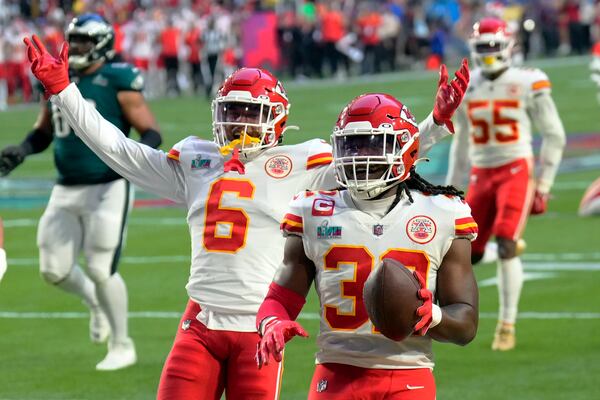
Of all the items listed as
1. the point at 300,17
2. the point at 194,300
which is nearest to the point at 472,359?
the point at 194,300

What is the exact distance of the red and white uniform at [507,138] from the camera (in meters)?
9.86

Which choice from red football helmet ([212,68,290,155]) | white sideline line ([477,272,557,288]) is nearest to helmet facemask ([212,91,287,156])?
red football helmet ([212,68,290,155])

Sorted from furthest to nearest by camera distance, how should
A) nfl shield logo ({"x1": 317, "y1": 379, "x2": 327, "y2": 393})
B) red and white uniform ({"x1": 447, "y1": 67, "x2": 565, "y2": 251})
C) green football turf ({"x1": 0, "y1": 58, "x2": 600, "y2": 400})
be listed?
1. red and white uniform ({"x1": 447, "y1": 67, "x2": 565, "y2": 251})
2. green football turf ({"x1": 0, "y1": 58, "x2": 600, "y2": 400})
3. nfl shield logo ({"x1": 317, "y1": 379, "x2": 327, "y2": 393})

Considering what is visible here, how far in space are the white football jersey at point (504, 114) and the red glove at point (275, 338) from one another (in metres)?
5.32

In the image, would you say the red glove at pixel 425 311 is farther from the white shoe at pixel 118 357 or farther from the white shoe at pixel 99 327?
the white shoe at pixel 99 327

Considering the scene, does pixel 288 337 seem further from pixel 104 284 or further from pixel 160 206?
pixel 160 206

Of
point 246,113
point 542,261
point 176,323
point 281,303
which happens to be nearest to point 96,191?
point 176,323

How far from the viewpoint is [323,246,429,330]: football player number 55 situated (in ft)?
16.2

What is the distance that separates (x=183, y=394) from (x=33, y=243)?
29.1 ft

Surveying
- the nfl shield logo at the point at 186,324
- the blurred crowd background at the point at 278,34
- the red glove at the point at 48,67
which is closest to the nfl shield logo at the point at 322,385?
the nfl shield logo at the point at 186,324

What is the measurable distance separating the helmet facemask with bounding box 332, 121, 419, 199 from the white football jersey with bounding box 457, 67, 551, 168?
4.94m

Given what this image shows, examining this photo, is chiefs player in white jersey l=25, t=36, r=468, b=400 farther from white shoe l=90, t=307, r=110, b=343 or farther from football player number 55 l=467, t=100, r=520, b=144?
football player number 55 l=467, t=100, r=520, b=144

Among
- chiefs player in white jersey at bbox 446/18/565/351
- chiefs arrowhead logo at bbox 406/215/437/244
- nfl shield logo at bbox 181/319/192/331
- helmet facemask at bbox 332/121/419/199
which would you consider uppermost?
helmet facemask at bbox 332/121/419/199

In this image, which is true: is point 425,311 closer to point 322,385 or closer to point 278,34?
point 322,385
